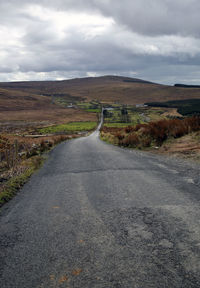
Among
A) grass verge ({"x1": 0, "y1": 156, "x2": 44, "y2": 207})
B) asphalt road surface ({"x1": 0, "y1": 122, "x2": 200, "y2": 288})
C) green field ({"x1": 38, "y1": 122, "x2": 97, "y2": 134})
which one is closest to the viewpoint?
asphalt road surface ({"x1": 0, "y1": 122, "x2": 200, "y2": 288})

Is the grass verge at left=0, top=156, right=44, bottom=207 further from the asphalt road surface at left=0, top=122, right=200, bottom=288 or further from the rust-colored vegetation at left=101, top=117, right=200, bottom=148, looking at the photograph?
the rust-colored vegetation at left=101, top=117, right=200, bottom=148

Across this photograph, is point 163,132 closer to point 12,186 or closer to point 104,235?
point 12,186

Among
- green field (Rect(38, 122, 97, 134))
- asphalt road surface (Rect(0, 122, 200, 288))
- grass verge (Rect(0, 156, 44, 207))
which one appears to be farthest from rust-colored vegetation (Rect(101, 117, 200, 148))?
green field (Rect(38, 122, 97, 134))

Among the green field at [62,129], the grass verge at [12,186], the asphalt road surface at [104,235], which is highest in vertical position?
the asphalt road surface at [104,235]

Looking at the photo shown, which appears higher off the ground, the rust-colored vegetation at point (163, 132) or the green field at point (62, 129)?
the rust-colored vegetation at point (163, 132)

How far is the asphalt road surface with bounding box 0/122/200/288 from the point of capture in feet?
11.8

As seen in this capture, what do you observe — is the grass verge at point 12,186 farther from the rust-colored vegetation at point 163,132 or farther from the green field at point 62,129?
the green field at point 62,129

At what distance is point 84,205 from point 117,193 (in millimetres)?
1186

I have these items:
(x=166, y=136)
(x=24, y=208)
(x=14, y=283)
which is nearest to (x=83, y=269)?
(x=14, y=283)

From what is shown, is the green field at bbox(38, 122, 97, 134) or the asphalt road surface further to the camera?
the green field at bbox(38, 122, 97, 134)

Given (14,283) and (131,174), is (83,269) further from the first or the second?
(131,174)

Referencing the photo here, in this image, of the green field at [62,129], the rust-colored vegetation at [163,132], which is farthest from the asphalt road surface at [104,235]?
the green field at [62,129]

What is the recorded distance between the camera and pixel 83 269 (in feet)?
12.4

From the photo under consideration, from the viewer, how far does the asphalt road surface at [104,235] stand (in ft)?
11.8
